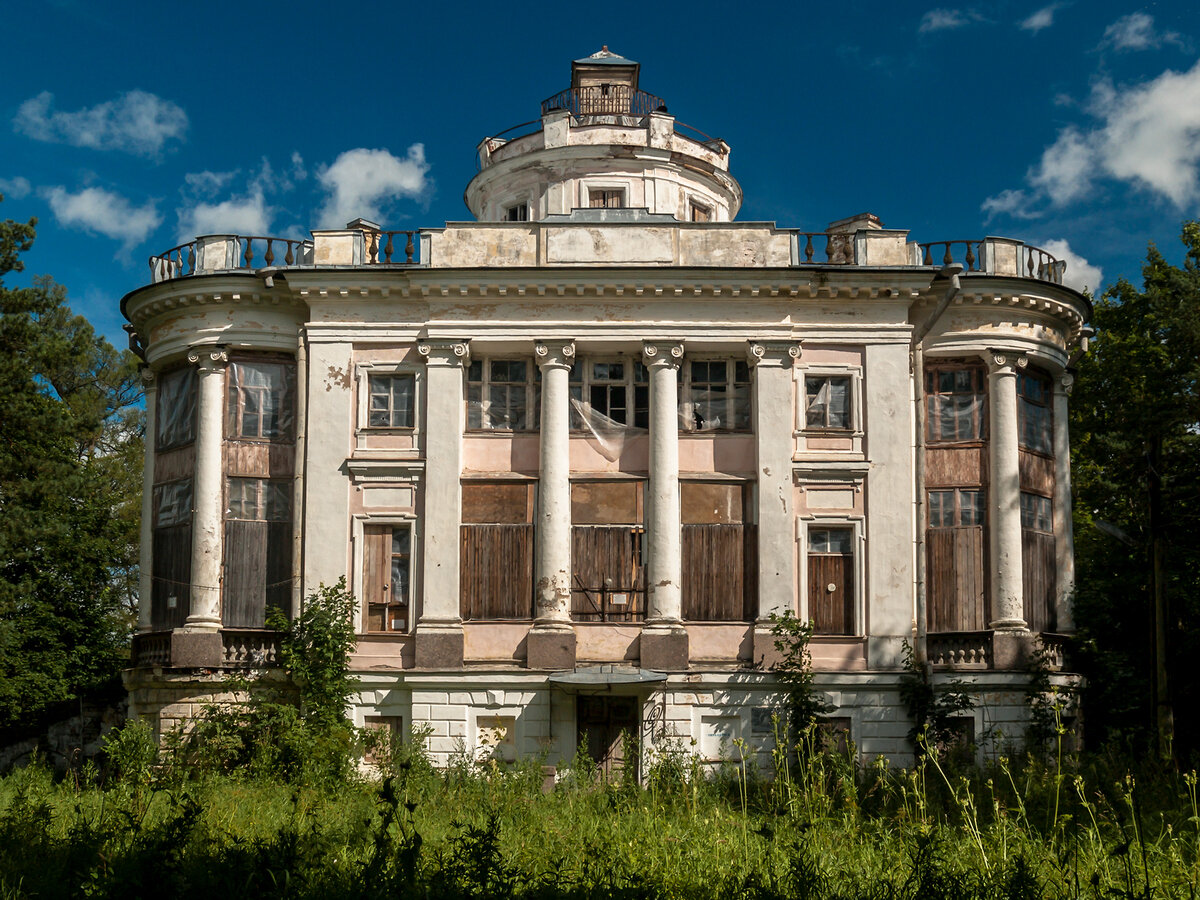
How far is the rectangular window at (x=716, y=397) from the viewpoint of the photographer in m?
25.0

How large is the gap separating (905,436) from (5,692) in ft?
64.7

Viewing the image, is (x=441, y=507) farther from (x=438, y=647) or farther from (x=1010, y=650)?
(x=1010, y=650)

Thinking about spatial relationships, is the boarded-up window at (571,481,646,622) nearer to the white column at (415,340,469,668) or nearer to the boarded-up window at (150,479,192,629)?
the white column at (415,340,469,668)

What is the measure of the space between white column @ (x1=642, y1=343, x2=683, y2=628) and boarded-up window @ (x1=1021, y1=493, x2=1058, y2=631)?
269 inches

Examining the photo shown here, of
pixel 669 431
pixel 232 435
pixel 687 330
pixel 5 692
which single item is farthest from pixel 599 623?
pixel 5 692

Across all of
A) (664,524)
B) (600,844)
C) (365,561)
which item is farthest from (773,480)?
(600,844)

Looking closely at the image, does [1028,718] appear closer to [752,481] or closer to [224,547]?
[752,481]

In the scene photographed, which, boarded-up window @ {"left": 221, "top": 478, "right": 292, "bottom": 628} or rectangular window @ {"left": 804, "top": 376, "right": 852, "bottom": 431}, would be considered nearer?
boarded-up window @ {"left": 221, "top": 478, "right": 292, "bottom": 628}

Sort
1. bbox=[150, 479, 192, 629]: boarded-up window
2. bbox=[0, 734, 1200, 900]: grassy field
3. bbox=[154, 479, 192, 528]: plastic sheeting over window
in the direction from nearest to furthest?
bbox=[0, 734, 1200, 900]: grassy field < bbox=[150, 479, 192, 629]: boarded-up window < bbox=[154, 479, 192, 528]: plastic sheeting over window

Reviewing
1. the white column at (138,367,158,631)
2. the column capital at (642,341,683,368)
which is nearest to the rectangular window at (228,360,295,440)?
the white column at (138,367,158,631)

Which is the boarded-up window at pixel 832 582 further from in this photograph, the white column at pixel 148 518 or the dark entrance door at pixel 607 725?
the white column at pixel 148 518

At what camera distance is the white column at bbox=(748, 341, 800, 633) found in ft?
78.3

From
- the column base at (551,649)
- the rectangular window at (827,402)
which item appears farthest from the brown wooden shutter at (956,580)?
the column base at (551,649)

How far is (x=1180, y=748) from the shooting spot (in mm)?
24062
